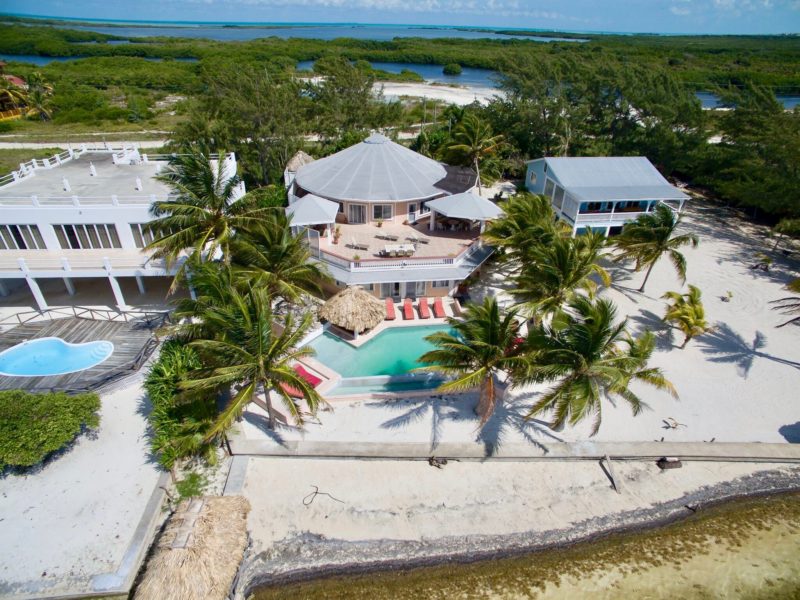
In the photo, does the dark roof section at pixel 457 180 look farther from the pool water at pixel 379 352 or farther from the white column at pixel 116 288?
A: the white column at pixel 116 288

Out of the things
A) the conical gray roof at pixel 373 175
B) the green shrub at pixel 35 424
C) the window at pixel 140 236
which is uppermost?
the conical gray roof at pixel 373 175

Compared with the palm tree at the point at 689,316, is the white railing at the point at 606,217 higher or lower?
higher

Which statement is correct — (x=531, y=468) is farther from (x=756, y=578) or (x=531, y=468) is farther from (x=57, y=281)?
(x=57, y=281)

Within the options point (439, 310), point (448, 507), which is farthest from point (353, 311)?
point (448, 507)

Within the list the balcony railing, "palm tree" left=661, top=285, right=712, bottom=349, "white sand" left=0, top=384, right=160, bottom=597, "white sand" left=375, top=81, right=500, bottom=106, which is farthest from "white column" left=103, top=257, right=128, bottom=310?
"white sand" left=375, top=81, right=500, bottom=106

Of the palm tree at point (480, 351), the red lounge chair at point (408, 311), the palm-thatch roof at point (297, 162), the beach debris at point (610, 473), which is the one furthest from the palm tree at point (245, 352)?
the palm-thatch roof at point (297, 162)

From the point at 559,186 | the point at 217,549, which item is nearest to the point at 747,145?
the point at 559,186

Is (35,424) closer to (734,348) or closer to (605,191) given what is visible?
(734,348)
